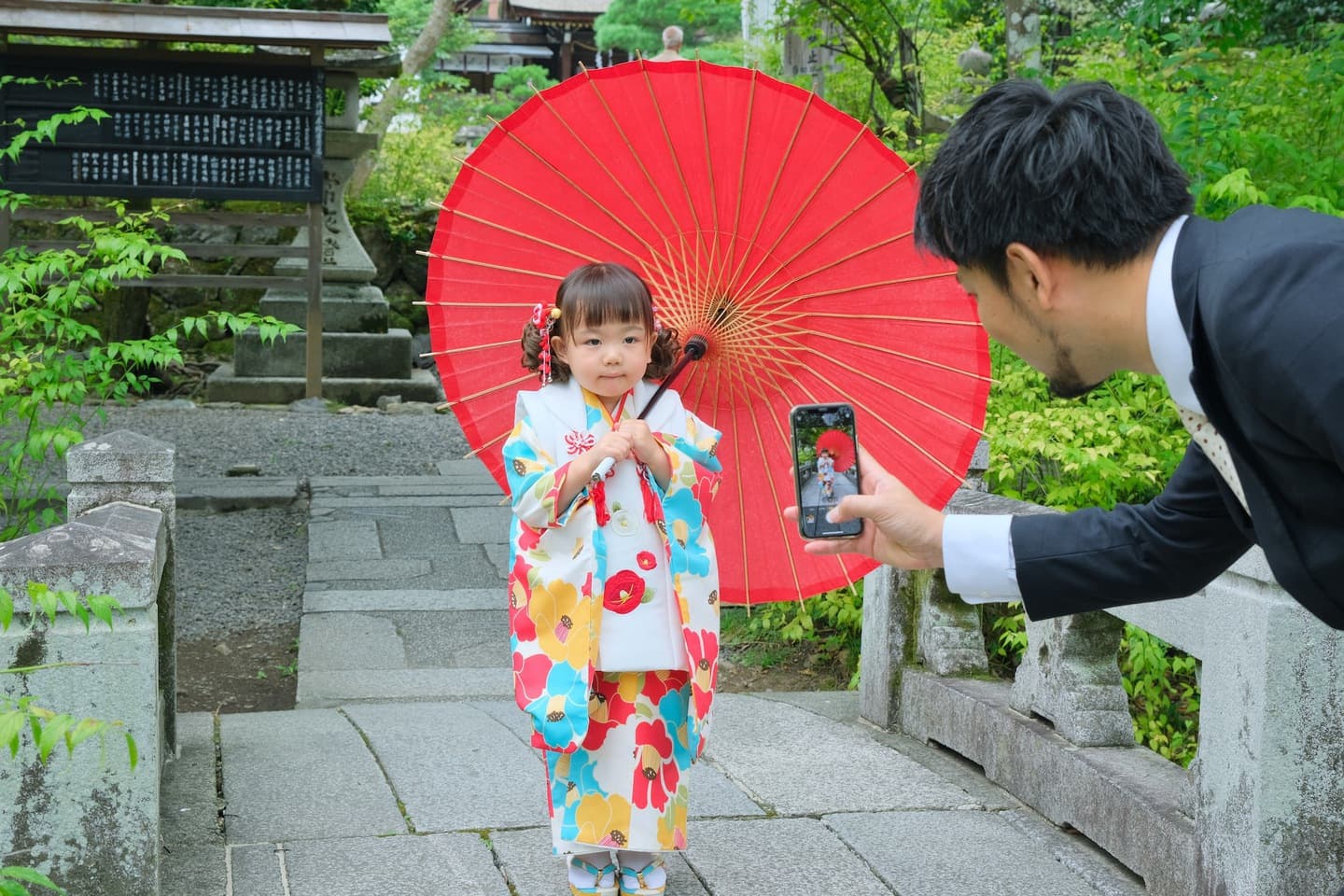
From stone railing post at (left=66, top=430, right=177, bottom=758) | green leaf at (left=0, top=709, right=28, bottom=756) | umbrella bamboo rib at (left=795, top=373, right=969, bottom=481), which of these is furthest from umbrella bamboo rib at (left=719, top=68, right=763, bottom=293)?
stone railing post at (left=66, top=430, right=177, bottom=758)

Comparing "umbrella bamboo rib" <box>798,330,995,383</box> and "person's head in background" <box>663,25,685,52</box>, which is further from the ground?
"person's head in background" <box>663,25,685,52</box>

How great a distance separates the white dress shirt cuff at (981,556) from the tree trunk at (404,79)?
15.9 metres

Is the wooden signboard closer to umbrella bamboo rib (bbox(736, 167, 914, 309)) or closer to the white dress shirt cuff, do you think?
umbrella bamboo rib (bbox(736, 167, 914, 309))

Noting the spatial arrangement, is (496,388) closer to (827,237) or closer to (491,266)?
(491,266)

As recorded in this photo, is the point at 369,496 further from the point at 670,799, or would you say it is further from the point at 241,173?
the point at 670,799

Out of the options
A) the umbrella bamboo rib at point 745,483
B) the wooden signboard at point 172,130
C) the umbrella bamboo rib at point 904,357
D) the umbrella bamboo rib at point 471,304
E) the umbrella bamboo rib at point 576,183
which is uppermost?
the wooden signboard at point 172,130

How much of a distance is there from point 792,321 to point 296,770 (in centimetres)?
208

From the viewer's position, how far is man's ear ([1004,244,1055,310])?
1652 millimetres

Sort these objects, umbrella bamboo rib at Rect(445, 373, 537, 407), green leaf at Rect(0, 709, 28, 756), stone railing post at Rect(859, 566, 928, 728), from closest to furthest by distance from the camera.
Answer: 1. green leaf at Rect(0, 709, 28, 756)
2. umbrella bamboo rib at Rect(445, 373, 537, 407)
3. stone railing post at Rect(859, 566, 928, 728)

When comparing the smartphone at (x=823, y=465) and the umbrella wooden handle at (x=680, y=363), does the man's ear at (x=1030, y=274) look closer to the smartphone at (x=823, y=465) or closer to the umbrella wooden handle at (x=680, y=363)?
the smartphone at (x=823, y=465)

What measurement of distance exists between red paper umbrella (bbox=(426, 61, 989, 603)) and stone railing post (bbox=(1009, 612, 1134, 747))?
0.80 m

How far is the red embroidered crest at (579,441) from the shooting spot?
10.5 feet

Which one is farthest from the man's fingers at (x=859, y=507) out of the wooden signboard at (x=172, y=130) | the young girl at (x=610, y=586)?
the wooden signboard at (x=172, y=130)

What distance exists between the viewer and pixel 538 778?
406 centimetres
